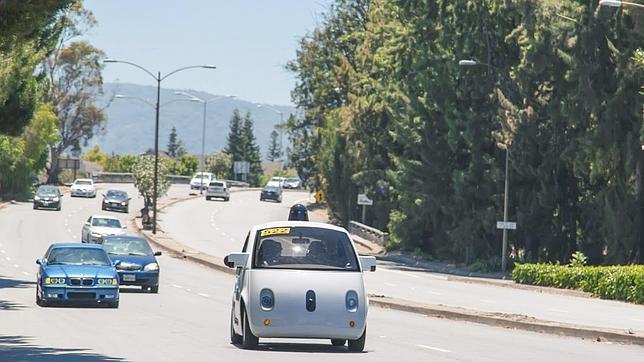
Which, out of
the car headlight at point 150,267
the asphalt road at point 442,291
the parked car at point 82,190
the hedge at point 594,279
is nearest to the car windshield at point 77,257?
the car headlight at point 150,267

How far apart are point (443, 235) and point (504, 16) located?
46.0ft

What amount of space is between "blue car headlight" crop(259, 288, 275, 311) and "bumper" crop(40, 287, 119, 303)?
11706 mm

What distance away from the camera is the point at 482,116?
6303cm

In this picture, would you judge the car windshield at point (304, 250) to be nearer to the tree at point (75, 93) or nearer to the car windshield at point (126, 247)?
the car windshield at point (126, 247)

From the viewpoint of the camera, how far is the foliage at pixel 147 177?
90.2 metres

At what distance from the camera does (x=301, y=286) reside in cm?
1872

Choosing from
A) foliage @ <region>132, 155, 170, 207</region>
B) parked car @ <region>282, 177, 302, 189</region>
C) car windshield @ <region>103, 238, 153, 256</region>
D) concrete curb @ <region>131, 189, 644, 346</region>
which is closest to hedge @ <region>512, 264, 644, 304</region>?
concrete curb @ <region>131, 189, 644, 346</region>

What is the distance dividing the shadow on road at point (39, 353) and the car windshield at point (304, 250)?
2.70 m

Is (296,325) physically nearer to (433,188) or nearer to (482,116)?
(482,116)

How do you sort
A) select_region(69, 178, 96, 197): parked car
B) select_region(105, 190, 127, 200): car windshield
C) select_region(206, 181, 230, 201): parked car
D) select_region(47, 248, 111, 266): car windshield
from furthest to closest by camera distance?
select_region(206, 181, 230, 201): parked car
select_region(69, 178, 96, 197): parked car
select_region(105, 190, 127, 200): car windshield
select_region(47, 248, 111, 266): car windshield

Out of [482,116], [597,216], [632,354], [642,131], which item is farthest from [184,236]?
[632,354]

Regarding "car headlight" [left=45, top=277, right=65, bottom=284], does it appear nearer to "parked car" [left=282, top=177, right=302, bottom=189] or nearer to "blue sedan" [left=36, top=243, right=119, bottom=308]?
"blue sedan" [left=36, top=243, right=119, bottom=308]

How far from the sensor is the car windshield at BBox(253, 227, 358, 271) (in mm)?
19203

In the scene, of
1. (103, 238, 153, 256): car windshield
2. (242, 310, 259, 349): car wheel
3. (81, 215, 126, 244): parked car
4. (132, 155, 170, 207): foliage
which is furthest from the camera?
(132, 155, 170, 207): foliage
